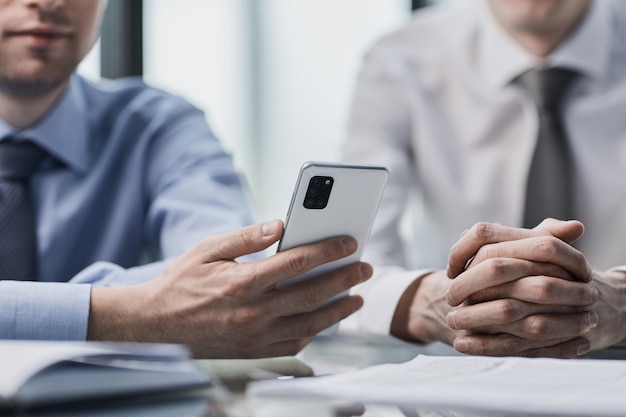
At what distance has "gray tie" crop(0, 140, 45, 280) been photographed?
48.7 inches

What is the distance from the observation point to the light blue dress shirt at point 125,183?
135cm

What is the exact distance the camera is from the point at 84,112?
1.51 metres

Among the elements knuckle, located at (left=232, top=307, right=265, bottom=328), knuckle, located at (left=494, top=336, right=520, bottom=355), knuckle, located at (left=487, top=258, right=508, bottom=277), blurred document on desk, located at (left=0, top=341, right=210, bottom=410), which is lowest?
knuckle, located at (left=494, top=336, right=520, bottom=355)

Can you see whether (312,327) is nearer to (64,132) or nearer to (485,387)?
(485,387)

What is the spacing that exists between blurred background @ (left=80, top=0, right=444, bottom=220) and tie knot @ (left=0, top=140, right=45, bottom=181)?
264 cm

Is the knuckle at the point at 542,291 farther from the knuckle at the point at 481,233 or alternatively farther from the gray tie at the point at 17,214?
the gray tie at the point at 17,214

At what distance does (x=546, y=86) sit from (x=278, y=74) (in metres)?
2.60

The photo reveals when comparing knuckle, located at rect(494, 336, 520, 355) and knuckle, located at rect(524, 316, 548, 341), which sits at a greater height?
knuckle, located at rect(524, 316, 548, 341)

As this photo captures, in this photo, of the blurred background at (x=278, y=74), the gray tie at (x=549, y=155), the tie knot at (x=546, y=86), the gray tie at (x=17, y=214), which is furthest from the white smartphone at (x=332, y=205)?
the blurred background at (x=278, y=74)

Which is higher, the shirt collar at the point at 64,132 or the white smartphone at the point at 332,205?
the white smartphone at the point at 332,205

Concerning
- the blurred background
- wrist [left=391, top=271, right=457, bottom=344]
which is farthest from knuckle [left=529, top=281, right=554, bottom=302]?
the blurred background

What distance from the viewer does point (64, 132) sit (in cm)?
142

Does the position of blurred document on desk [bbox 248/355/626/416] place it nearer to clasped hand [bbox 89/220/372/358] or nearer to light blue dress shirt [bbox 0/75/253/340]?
clasped hand [bbox 89/220/372/358]

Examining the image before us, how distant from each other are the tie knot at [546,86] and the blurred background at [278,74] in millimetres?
2376
